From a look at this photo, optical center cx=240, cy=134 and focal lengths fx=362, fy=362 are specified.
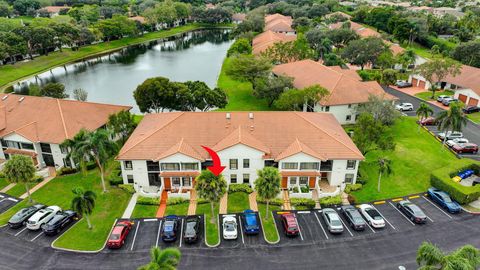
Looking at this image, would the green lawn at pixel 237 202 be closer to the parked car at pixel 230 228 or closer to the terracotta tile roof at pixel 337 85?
the parked car at pixel 230 228

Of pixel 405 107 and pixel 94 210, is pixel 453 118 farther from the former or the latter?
pixel 94 210

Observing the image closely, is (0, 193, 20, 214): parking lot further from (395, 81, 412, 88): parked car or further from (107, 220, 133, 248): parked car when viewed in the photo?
(395, 81, 412, 88): parked car

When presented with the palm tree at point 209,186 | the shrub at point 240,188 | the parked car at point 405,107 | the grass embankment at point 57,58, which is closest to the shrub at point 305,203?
the shrub at point 240,188

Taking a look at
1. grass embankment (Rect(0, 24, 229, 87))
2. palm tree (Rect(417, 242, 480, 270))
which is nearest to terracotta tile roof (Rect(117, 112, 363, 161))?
palm tree (Rect(417, 242, 480, 270))

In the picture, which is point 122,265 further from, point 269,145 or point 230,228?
point 269,145

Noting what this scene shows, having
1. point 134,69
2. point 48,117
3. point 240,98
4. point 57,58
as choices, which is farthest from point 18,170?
point 57,58
